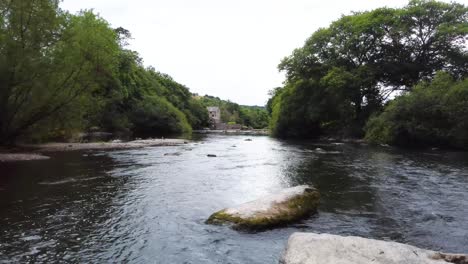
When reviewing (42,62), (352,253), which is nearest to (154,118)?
(42,62)

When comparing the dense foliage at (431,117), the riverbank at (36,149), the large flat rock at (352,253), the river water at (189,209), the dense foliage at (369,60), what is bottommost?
the river water at (189,209)

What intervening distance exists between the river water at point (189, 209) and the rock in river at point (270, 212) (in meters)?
0.33

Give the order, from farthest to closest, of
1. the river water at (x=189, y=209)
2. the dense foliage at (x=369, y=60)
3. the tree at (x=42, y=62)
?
the dense foliage at (x=369, y=60)
the tree at (x=42, y=62)
the river water at (x=189, y=209)

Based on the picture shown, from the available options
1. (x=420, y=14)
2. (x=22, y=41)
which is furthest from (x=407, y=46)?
(x=22, y=41)

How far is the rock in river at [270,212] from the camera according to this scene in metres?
9.76

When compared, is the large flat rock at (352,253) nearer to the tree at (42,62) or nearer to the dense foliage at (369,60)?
the tree at (42,62)

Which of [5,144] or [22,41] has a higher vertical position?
[22,41]

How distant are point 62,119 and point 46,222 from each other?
24949 millimetres

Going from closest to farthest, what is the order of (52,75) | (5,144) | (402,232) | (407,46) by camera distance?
(402,232)
(52,75)
(5,144)
(407,46)

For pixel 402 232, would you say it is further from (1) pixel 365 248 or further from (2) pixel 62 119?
(2) pixel 62 119

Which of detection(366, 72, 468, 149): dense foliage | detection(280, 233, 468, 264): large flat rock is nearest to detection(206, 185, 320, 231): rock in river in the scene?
detection(280, 233, 468, 264): large flat rock

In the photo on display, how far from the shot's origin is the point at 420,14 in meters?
52.1

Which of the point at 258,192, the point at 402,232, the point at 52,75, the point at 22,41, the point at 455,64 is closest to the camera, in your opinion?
the point at 402,232

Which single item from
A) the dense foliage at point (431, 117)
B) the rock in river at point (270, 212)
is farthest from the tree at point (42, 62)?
the dense foliage at point (431, 117)
